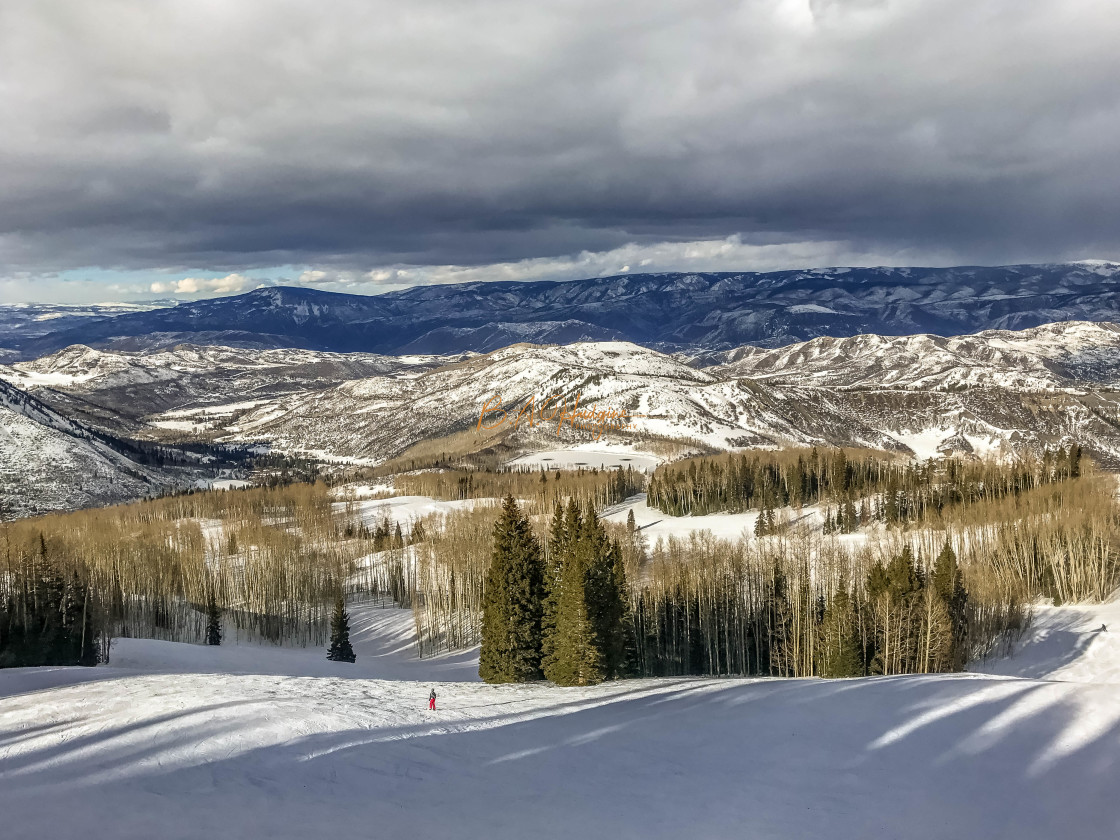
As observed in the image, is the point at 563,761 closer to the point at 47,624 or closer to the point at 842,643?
the point at 842,643

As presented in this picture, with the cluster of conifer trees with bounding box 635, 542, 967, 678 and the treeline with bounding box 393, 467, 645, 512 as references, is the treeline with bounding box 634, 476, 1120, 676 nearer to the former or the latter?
the cluster of conifer trees with bounding box 635, 542, 967, 678

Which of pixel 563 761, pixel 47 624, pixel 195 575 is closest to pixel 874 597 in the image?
pixel 563 761

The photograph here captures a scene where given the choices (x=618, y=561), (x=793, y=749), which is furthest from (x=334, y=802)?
(x=618, y=561)

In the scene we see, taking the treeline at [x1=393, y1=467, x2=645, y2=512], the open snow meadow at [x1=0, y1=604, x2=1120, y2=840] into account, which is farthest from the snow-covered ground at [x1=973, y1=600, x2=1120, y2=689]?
the treeline at [x1=393, y1=467, x2=645, y2=512]

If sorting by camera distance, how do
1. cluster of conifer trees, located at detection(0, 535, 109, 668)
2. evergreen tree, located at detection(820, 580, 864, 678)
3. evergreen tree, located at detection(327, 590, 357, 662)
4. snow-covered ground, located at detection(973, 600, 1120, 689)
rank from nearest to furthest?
1. snow-covered ground, located at detection(973, 600, 1120, 689)
2. evergreen tree, located at detection(820, 580, 864, 678)
3. cluster of conifer trees, located at detection(0, 535, 109, 668)
4. evergreen tree, located at detection(327, 590, 357, 662)

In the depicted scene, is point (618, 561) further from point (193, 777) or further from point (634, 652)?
point (193, 777)

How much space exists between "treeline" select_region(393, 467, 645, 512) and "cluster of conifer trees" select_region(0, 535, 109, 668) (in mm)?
94434

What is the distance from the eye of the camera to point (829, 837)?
70.3 feet

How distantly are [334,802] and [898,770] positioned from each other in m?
19.4

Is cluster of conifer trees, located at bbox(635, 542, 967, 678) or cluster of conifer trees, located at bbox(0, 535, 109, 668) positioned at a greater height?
cluster of conifer trees, located at bbox(0, 535, 109, 668)

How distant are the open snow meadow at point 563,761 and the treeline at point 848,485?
3458 inches

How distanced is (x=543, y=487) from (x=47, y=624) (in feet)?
376

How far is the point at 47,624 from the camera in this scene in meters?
56.3

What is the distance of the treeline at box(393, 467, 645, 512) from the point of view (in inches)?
6211
